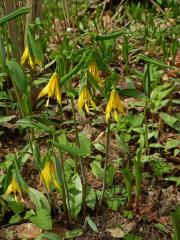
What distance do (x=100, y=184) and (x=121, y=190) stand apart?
125mm

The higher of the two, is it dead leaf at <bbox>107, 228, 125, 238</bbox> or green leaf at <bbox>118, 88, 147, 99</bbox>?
green leaf at <bbox>118, 88, 147, 99</bbox>

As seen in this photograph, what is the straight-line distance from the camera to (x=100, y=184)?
85.0 inches

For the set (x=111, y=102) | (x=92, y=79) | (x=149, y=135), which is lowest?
(x=149, y=135)

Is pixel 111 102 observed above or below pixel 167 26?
above

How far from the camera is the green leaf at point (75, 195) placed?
1.93 meters

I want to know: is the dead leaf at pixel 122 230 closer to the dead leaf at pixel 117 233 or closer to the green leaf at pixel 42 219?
the dead leaf at pixel 117 233

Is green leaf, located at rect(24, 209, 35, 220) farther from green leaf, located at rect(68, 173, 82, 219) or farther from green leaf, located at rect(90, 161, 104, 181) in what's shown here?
green leaf, located at rect(90, 161, 104, 181)

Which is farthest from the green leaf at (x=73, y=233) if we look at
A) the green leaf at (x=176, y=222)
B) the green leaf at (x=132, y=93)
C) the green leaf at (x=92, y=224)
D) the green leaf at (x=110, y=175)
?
the green leaf at (x=132, y=93)

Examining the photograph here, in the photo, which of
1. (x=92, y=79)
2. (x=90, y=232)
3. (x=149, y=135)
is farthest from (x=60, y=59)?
(x=149, y=135)

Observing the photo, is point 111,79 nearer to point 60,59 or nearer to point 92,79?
point 92,79

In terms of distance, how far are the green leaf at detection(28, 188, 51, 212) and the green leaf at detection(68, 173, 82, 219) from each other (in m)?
0.11

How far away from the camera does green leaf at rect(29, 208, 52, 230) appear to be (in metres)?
1.83

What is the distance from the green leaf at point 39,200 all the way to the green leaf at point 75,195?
114mm

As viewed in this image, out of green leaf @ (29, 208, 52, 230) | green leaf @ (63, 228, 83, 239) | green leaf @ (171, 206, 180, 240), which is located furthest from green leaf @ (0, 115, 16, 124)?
green leaf @ (171, 206, 180, 240)
